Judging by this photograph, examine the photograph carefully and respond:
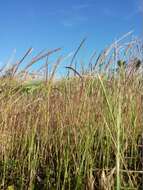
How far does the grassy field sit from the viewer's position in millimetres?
2236

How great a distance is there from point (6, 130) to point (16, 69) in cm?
48

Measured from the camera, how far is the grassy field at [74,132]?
88.0 inches

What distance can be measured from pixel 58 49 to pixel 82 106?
16.6 inches

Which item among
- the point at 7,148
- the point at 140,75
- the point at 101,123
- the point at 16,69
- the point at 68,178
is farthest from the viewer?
the point at 140,75

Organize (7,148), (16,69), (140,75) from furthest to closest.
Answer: (140,75)
(7,148)
(16,69)

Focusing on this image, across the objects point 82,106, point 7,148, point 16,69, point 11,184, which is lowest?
point 11,184

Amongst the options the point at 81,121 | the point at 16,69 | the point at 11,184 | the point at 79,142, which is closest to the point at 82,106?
the point at 81,121

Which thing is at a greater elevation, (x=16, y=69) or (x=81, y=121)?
(x=16, y=69)

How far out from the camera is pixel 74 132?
7.63ft

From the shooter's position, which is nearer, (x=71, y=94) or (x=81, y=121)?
(x=81, y=121)

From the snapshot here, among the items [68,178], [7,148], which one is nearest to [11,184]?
[7,148]

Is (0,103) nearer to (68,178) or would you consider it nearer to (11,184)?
(11,184)

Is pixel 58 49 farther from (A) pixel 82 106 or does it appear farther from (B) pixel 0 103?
(B) pixel 0 103

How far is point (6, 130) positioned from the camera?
9.16 feet
